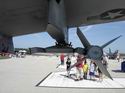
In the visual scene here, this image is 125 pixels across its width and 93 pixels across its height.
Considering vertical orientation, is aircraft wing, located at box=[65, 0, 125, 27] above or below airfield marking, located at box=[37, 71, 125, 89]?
above

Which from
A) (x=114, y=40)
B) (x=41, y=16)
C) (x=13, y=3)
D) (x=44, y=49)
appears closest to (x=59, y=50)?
(x=44, y=49)

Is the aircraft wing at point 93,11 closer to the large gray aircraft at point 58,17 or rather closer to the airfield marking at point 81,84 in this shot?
the large gray aircraft at point 58,17

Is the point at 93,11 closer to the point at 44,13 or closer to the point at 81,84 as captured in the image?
the point at 44,13

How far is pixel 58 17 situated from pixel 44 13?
639 millimetres

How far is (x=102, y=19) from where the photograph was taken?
12969mm

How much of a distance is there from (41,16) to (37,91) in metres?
4.31

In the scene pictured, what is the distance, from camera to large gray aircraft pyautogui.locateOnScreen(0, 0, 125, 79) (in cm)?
837

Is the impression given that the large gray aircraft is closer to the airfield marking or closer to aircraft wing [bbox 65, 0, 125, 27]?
aircraft wing [bbox 65, 0, 125, 27]

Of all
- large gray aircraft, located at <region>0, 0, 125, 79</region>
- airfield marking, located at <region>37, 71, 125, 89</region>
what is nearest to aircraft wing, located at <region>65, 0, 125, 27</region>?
large gray aircraft, located at <region>0, 0, 125, 79</region>

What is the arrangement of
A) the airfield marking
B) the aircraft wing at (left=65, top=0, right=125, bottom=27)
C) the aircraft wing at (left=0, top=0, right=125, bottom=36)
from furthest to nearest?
the airfield marking
the aircraft wing at (left=65, top=0, right=125, bottom=27)
the aircraft wing at (left=0, top=0, right=125, bottom=36)

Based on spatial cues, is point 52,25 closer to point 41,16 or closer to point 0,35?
point 41,16

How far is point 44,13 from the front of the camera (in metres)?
8.92

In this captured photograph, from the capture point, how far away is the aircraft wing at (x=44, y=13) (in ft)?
27.1

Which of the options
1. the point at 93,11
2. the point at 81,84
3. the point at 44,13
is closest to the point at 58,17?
the point at 44,13
